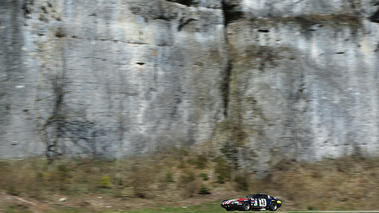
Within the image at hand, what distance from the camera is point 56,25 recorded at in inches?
780

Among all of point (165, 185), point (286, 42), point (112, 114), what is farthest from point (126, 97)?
point (286, 42)

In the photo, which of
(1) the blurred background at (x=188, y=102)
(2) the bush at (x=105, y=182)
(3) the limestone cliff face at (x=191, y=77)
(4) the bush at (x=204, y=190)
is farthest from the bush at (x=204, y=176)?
(2) the bush at (x=105, y=182)

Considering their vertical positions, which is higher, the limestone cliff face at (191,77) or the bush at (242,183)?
the limestone cliff face at (191,77)

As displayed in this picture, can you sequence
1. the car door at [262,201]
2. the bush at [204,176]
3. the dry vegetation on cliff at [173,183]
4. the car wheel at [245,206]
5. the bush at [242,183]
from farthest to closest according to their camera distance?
1. the bush at [204,176]
2. the bush at [242,183]
3. the dry vegetation on cliff at [173,183]
4. the car door at [262,201]
5. the car wheel at [245,206]

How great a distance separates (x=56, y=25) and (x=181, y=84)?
6771 mm

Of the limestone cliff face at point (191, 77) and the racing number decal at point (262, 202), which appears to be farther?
the limestone cliff face at point (191, 77)

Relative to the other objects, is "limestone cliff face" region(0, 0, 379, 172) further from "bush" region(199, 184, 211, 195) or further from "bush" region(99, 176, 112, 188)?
"bush" region(199, 184, 211, 195)

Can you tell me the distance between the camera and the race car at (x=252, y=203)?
15.9 metres

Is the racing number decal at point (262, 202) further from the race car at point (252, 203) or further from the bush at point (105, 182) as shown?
the bush at point (105, 182)

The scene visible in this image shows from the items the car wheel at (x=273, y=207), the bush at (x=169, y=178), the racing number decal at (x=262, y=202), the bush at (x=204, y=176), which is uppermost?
the bush at (x=169, y=178)

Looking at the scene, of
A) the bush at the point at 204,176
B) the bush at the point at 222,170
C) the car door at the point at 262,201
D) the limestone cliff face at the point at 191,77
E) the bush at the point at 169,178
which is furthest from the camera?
the bush at the point at 222,170

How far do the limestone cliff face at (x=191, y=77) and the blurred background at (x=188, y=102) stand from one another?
6cm

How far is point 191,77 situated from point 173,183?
5665 millimetres

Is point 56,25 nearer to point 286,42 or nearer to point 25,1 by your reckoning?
point 25,1
